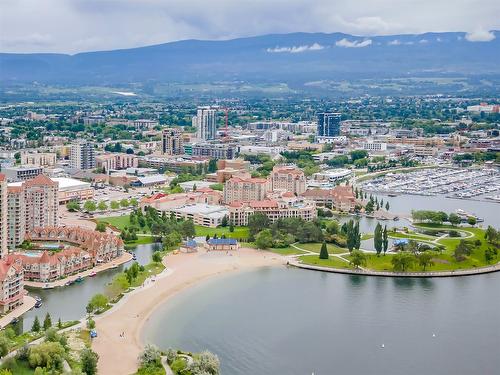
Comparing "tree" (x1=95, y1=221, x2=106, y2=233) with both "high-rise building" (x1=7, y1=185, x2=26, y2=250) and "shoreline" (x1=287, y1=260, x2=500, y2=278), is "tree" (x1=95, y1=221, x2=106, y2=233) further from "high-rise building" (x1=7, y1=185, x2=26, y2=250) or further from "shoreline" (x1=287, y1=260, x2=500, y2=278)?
"shoreline" (x1=287, y1=260, x2=500, y2=278)

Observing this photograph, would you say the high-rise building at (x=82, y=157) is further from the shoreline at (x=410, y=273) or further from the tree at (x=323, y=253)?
the shoreline at (x=410, y=273)

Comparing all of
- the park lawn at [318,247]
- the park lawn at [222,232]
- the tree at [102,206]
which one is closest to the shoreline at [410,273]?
the park lawn at [318,247]

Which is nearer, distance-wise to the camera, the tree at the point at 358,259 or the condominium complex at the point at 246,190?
the tree at the point at 358,259

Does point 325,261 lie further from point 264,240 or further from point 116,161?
point 116,161

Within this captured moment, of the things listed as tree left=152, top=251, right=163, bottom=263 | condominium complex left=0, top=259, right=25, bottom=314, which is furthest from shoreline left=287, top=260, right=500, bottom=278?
condominium complex left=0, top=259, right=25, bottom=314

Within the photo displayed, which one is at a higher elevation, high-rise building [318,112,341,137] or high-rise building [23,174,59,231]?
high-rise building [318,112,341,137]

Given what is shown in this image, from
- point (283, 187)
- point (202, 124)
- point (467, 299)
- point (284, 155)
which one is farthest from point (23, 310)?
point (202, 124)
